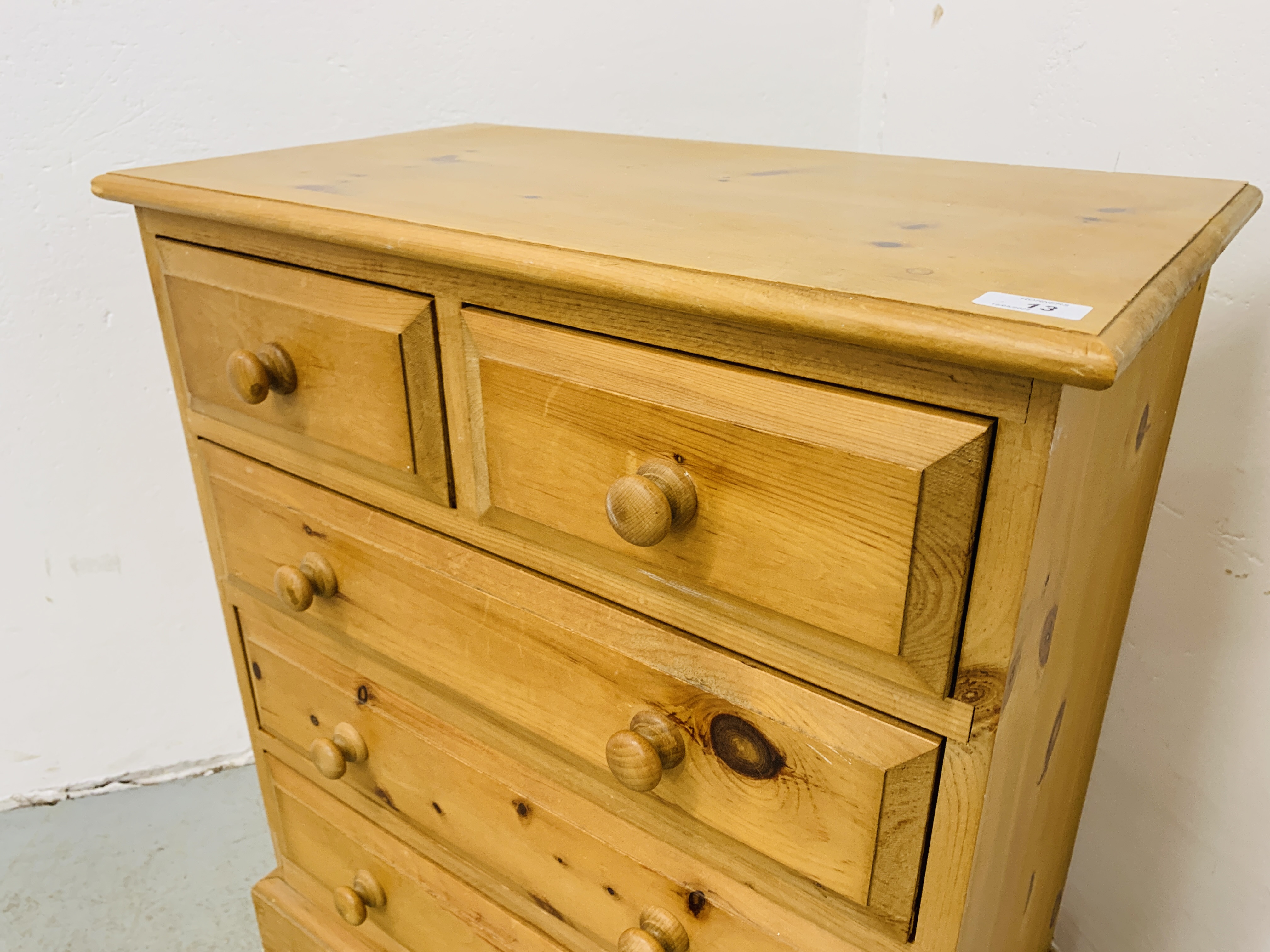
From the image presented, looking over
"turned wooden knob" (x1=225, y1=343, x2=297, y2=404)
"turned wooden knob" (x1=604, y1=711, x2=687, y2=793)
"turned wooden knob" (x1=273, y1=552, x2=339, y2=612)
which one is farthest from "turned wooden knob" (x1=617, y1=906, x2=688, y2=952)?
"turned wooden knob" (x1=225, y1=343, x2=297, y2=404)

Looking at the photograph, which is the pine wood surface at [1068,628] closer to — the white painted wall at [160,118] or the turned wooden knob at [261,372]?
the turned wooden knob at [261,372]

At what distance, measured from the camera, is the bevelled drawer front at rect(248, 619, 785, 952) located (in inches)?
30.0

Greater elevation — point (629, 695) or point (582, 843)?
point (629, 695)

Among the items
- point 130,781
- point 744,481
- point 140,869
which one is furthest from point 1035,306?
point 130,781

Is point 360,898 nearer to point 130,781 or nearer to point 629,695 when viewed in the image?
point 629,695

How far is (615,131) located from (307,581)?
31.5 inches

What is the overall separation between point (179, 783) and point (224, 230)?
1.18m

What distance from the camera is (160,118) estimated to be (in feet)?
4.15

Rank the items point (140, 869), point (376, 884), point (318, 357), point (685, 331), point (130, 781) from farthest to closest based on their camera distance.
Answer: point (130, 781), point (140, 869), point (376, 884), point (318, 357), point (685, 331)

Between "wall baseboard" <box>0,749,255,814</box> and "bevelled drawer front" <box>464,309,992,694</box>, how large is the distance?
4.06 ft

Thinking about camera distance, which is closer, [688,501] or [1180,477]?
[688,501]

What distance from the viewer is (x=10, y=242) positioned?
4.16ft

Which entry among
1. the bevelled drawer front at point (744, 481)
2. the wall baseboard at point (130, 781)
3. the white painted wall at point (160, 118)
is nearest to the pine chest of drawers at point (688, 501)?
the bevelled drawer front at point (744, 481)

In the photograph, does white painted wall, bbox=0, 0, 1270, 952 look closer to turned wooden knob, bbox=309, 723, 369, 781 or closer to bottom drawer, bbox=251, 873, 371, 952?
bottom drawer, bbox=251, 873, 371, 952
